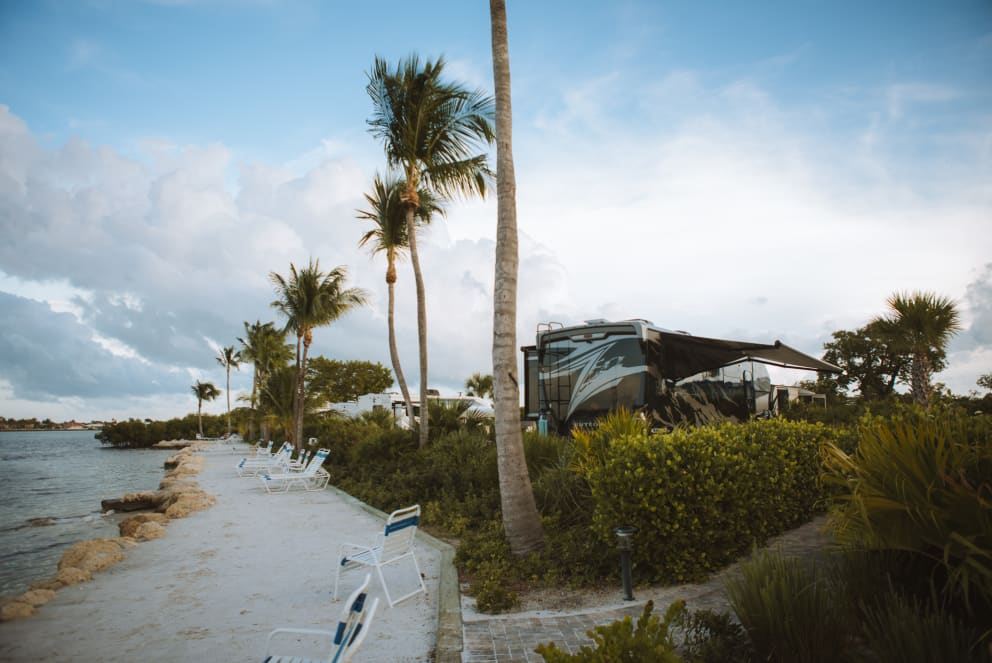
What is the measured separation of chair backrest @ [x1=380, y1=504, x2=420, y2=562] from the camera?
4930 millimetres

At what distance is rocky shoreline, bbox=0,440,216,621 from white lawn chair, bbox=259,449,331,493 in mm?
1626

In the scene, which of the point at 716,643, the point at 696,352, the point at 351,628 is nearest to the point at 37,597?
the point at 351,628

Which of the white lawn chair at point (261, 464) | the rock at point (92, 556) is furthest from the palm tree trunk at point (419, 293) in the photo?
the rock at point (92, 556)

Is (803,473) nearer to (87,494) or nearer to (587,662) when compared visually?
(587,662)

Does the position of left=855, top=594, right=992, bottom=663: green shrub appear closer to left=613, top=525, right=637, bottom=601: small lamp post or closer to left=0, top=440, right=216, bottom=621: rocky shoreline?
left=613, top=525, right=637, bottom=601: small lamp post

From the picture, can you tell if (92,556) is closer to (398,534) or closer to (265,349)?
(398,534)

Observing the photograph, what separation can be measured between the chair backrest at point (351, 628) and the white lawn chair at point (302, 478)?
35.3 feet

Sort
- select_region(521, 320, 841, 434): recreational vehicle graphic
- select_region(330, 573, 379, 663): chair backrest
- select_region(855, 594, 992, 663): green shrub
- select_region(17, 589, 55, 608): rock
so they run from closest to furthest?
select_region(855, 594, 992, 663): green shrub
select_region(330, 573, 379, 663): chair backrest
select_region(17, 589, 55, 608): rock
select_region(521, 320, 841, 434): recreational vehicle graphic

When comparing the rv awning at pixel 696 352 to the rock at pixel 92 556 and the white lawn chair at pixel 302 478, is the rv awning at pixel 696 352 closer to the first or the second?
the white lawn chair at pixel 302 478

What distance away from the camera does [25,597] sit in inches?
194

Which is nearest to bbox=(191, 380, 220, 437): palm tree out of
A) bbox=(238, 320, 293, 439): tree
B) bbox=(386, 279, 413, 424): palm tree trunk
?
bbox=(238, 320, 293, 439): tree

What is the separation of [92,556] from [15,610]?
174cm

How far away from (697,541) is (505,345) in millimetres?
2791

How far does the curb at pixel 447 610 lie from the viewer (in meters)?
3.70
